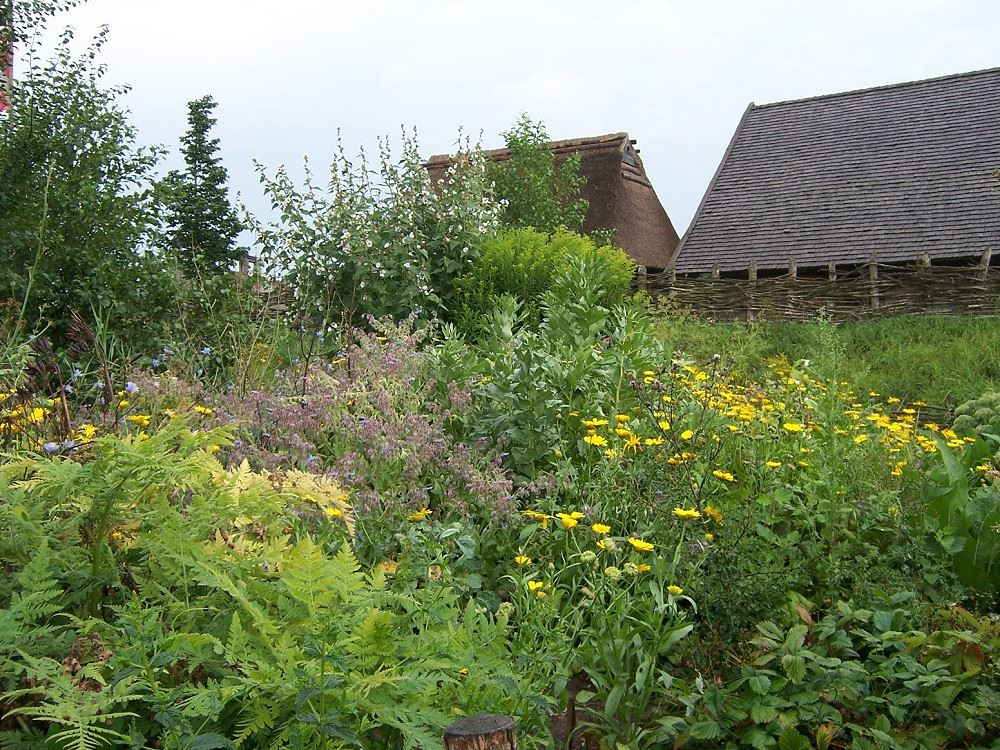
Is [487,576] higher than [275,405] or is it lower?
lower

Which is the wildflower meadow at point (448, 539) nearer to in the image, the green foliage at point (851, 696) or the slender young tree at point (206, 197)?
the green foliage at point (851, 696)

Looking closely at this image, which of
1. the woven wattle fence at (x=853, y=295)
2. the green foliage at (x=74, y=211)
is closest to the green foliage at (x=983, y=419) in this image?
the green foliage at (x=74, y=211)

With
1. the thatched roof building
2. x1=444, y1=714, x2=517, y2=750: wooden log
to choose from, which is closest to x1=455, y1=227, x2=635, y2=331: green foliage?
x1=444, y1=714, x2=517, y2=750: wooden log

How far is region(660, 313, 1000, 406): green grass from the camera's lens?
29.3 feet

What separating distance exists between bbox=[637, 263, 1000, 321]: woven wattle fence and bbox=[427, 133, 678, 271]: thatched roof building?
18.5 ft

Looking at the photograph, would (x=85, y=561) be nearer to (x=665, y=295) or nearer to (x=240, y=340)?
(x=240, y=340)

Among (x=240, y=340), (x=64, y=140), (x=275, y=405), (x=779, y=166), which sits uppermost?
(x=779, y=166)

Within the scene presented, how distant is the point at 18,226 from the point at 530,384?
4.20m

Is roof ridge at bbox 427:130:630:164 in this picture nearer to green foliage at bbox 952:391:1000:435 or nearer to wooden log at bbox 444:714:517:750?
green foliage at bbox 952:391:1000:435

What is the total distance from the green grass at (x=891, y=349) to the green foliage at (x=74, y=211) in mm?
4416

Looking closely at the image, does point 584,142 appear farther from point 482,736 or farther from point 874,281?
point 482,736

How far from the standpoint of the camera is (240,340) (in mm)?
6973

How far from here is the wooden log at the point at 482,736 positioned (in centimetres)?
158

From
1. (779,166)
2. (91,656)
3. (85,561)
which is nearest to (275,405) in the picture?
(85,561)
